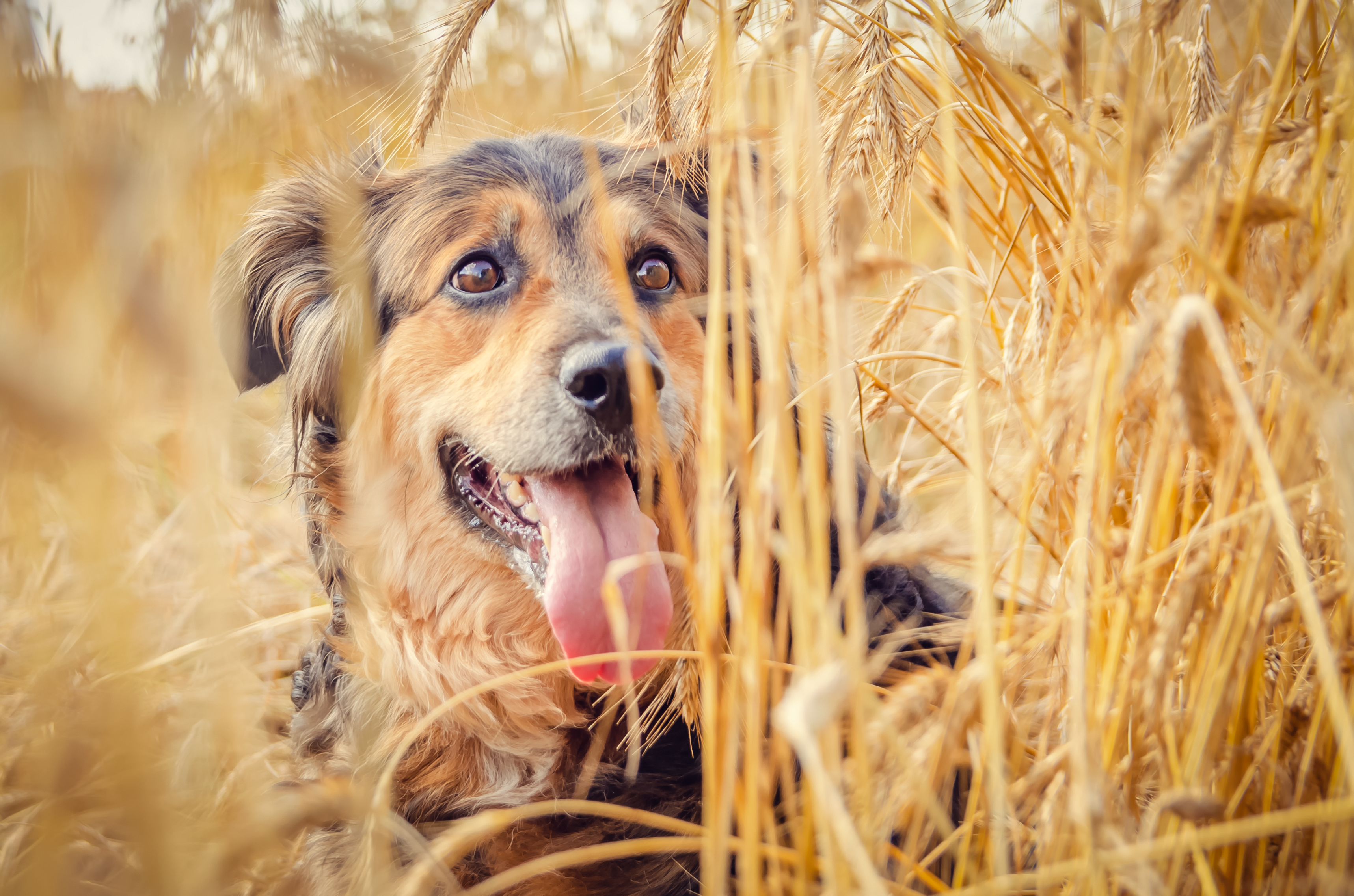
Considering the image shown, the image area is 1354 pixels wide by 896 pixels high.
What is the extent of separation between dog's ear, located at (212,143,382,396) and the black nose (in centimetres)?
92

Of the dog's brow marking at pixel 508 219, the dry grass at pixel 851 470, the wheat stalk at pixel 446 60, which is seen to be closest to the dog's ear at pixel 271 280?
the dog's brow marking at pixel 508 219

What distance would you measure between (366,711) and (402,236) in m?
1.38

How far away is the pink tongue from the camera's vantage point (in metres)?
1.79

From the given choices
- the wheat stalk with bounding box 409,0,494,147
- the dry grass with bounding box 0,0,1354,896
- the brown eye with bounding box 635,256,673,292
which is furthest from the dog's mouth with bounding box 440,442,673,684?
the wheat stalk with bounding box 409,0,494,147

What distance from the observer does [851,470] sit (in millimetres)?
984

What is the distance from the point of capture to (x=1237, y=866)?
3.93 feet

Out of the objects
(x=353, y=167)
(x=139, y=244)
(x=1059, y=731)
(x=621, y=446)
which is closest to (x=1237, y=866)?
(x=1059, y=731)

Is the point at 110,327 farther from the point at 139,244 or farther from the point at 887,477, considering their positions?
the point at 887,477

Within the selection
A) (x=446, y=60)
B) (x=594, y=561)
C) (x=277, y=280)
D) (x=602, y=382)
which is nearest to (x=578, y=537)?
(x=594, y=561)

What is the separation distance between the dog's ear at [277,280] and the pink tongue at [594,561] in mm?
957

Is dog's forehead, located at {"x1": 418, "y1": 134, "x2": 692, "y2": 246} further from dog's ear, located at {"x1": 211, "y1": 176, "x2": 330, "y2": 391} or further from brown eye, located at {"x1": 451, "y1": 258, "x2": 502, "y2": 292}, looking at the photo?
dog's ear, located at {"x1": 211, "y1": 176, "x2": 330, "y2": 391}

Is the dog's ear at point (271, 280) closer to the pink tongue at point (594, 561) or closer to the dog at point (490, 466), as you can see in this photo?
the dog at point (490, 466)

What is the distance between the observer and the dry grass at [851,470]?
96cm

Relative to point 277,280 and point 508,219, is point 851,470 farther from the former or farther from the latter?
point 277,280
